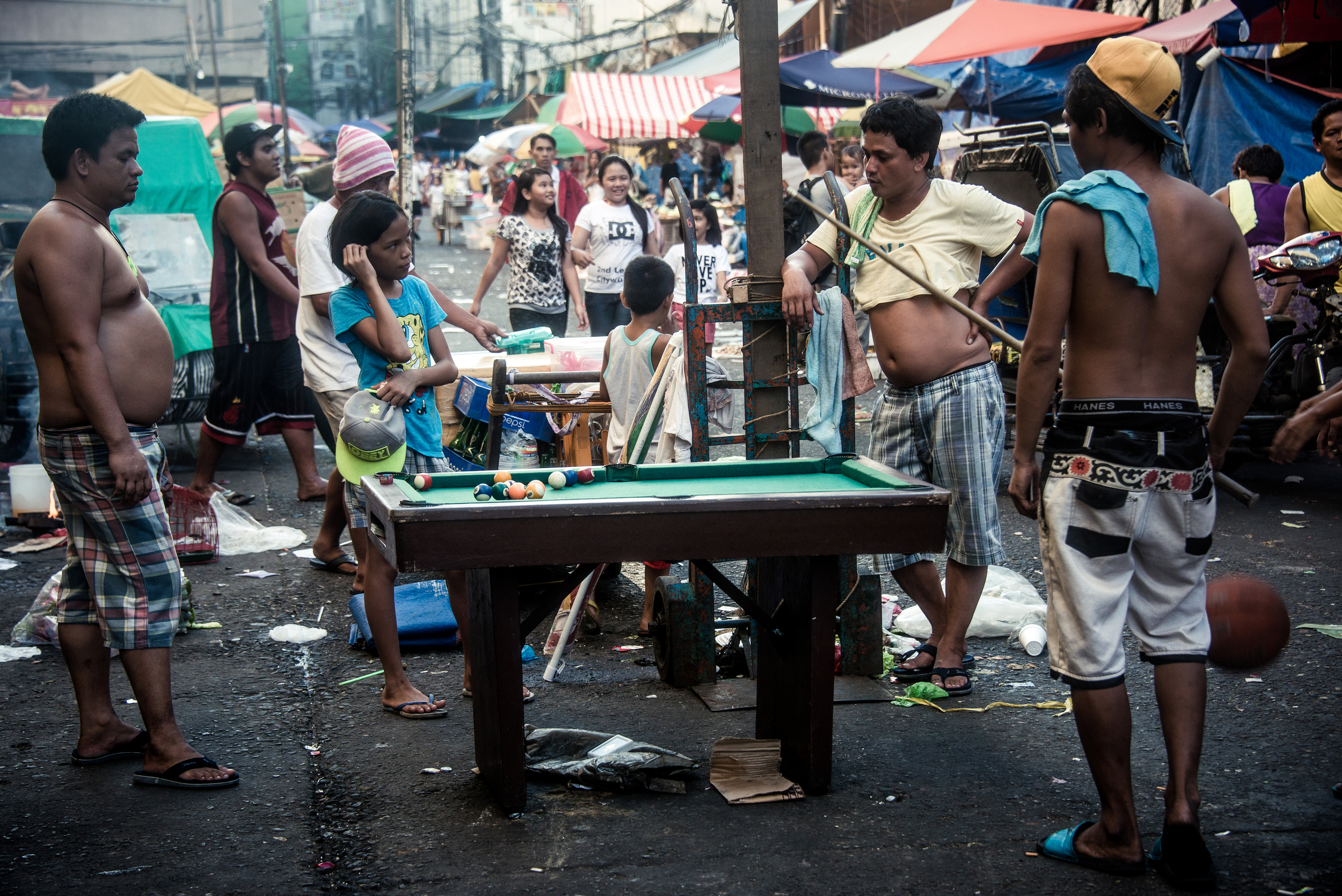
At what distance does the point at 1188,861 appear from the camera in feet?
9.42

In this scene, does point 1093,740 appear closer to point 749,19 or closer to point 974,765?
point 974,765

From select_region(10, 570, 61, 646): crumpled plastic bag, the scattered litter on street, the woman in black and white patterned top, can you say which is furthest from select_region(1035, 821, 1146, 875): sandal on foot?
the woman in black and white patterned top

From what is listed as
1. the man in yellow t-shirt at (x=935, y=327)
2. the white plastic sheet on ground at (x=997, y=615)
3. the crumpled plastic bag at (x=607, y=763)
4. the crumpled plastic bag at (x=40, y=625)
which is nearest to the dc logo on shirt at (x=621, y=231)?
the white plastic sheet on ground at (x=997, y=615)

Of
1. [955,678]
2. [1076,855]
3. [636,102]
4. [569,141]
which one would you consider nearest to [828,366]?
[955,678]

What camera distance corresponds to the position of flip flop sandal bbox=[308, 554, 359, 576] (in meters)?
6.05

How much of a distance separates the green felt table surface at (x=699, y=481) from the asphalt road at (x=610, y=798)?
0.90 metres

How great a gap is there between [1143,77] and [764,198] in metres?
1.87

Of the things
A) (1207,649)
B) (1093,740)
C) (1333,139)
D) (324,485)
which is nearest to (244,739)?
(1093,740)

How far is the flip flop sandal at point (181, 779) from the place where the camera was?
3.56 m

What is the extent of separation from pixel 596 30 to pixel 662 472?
48985 mm

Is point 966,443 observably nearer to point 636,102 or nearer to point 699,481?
point 699,481

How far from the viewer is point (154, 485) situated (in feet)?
11.8

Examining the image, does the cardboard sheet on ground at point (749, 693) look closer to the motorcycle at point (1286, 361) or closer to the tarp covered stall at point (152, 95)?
the motorcycle at point (1286, 361)

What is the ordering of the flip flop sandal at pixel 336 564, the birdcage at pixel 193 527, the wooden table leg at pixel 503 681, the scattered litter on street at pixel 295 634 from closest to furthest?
the wooden table leg at pixel 503 681, the scattered litter on street at pixel 295 634, the flip flop sandal at pixel 336 564, the birdcage at pixel 193 527
